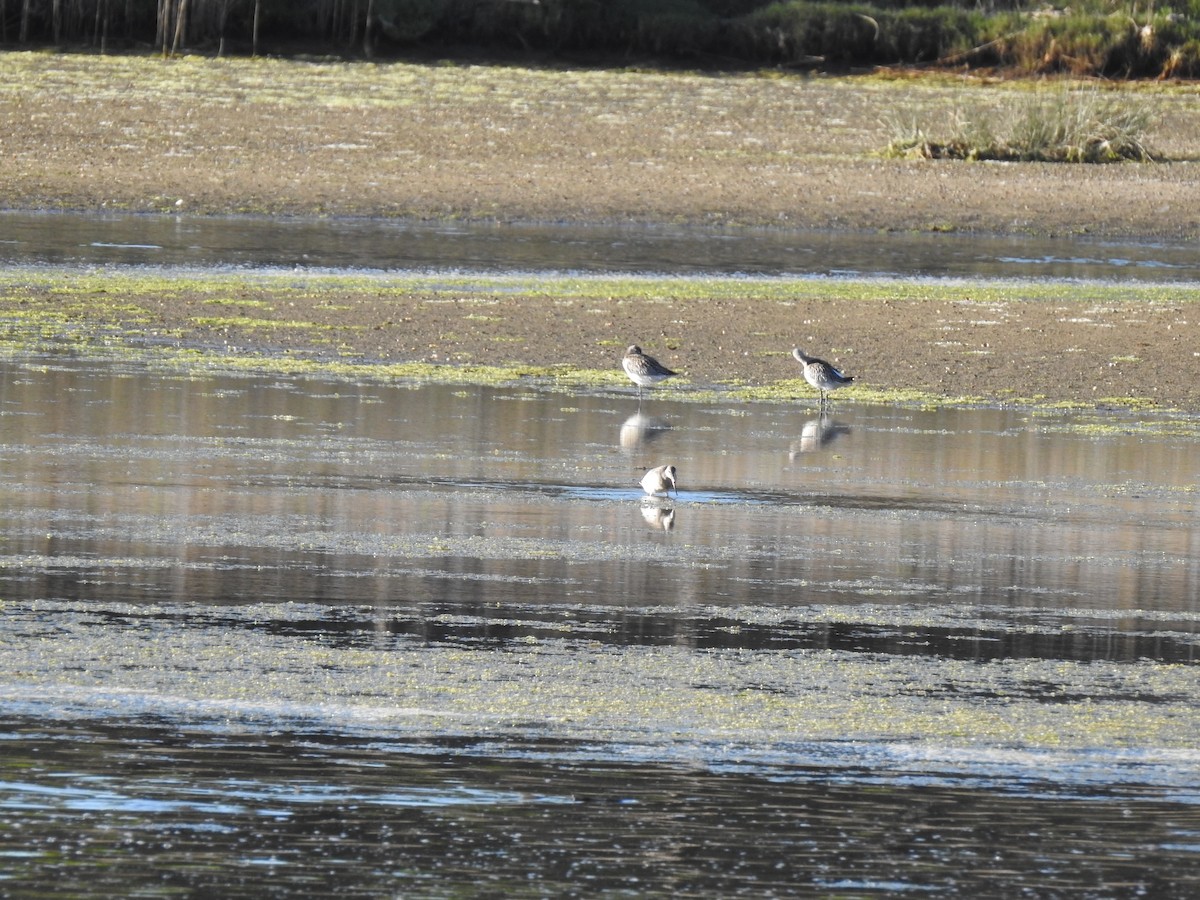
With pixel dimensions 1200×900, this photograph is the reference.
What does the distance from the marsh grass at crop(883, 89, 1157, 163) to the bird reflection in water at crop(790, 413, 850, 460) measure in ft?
55.0

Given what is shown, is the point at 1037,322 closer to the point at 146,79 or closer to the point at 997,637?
the point at 997,637

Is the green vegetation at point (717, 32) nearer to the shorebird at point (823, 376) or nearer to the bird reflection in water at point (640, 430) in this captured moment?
the shorebird at point (823, 376)

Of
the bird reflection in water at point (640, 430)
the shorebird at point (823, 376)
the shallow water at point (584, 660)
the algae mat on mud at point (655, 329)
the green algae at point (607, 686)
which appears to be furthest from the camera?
the algae mat on mud at point (655, 329)

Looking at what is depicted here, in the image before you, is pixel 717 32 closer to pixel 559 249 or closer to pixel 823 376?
pixel 559 249

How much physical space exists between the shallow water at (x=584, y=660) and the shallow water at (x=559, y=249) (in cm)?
825

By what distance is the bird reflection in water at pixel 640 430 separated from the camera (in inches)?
483

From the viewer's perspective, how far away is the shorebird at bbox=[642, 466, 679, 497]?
10.3 metres

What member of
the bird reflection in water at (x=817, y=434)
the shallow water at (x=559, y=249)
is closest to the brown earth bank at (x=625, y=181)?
the shallow water at (x=559, y=249)

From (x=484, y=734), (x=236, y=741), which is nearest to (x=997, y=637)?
(x=484, y=734)

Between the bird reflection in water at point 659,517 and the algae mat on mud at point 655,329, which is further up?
the algae mat on mud at point 655,329

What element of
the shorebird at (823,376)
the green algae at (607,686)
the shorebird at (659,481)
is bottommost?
the green algae at (607,686)

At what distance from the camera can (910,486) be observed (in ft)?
36.7

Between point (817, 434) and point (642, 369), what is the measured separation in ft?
4.43

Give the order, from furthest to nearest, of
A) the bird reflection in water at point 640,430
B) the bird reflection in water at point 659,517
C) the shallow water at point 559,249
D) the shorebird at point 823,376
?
1. the shallow water at point 559,249
2. the shorebird at point 823,376
3. the bird reflection in water at point 640,430
4. the bird reflection in water at point 659,517
